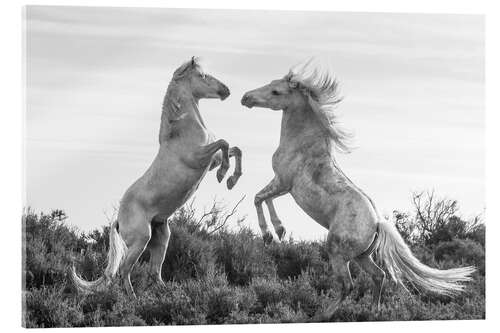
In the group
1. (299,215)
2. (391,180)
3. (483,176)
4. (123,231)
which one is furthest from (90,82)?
(483,176)

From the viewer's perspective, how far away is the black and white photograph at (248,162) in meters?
11.7

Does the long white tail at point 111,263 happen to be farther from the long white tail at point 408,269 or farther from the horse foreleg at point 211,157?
the long white tail at point 408,269

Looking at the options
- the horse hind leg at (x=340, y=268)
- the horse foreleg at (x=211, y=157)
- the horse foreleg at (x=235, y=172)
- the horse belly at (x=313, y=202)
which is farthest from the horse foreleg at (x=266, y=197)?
the horse hind leg at (x=340, y=268)

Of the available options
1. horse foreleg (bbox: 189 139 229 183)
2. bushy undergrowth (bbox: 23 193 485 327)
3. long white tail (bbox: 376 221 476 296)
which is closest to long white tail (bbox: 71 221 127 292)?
bushy undergrowth (bbox: 23 193 485 327)

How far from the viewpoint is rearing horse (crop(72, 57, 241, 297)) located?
11.9 metres

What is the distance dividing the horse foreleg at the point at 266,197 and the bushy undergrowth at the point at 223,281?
673 mm

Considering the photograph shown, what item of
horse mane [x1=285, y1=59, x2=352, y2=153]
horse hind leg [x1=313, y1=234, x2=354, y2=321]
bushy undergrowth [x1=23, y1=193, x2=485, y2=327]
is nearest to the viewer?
horse hind leg [x1=313, y1=234, x2=354, y2=321]

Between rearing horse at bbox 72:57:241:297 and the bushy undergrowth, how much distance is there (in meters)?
0.28

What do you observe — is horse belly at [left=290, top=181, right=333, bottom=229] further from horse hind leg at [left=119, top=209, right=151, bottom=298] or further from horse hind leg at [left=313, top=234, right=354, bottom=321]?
horse hind leg at [left=119, top=209, right=151, bottom=298]

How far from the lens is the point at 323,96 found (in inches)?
468

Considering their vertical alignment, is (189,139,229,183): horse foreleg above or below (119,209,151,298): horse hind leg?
above

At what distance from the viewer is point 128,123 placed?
1218cm

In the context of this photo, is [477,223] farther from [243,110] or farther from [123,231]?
[123,231]

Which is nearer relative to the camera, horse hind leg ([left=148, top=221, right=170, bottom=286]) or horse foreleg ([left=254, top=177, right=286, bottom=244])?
horse foreleg ([left=254, top=177, right=286, bottom=244])
